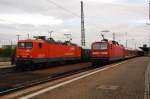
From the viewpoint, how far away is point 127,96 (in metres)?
11.6

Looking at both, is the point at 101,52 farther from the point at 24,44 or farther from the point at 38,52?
the point at 24,44

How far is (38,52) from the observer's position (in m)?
28.1

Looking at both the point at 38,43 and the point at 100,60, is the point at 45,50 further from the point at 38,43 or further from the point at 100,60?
the point at 100,60

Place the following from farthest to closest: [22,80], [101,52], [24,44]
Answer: [101,52]
[24,44]
[22,80]

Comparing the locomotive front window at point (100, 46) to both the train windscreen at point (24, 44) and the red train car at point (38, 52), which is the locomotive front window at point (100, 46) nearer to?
the red train car at point (38, 52)

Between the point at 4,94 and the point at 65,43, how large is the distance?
26.0 meters

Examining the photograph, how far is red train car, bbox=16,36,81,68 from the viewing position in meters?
27.0

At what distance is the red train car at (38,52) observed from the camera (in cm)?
2703

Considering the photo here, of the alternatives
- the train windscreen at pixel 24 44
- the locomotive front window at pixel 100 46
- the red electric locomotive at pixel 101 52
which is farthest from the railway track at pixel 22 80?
the locomotive front window at pixel 100 46

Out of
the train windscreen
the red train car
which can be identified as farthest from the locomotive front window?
the train windscreen

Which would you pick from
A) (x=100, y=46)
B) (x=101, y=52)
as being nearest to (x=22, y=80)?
(x=101, y=52)

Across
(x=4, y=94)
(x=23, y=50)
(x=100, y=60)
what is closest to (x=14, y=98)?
(x=4, y=94)

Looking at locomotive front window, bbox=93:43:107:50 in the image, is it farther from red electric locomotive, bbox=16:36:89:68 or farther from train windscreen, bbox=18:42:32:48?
train windscreen, bbox=18:42:32:48

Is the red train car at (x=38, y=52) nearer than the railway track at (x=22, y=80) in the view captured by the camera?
No
